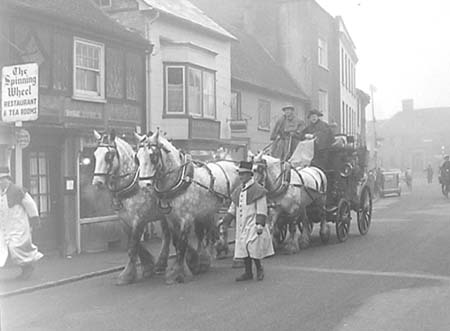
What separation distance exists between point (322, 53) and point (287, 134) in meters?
23.6

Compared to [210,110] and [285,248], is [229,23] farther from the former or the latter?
[285,248]

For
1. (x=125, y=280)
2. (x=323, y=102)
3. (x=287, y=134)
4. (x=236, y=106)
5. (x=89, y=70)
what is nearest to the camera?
(x=125, y=280)

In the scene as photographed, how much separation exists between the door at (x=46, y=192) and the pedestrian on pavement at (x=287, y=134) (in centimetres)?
477

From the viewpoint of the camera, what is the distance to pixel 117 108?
645 inches

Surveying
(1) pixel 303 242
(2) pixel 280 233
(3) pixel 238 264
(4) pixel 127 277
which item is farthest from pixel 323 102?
(4) pixel 127 277

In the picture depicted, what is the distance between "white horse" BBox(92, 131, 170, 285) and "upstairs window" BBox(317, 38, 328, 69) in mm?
26628

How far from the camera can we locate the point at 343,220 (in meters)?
14.7

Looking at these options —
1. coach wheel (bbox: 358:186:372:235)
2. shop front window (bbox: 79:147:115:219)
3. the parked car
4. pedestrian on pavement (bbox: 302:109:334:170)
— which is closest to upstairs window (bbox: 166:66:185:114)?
shop front window (bbox: 79:147:115:219)

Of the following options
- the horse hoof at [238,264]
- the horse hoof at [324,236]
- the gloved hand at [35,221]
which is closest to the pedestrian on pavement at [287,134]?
the horse hoof at [324,236]

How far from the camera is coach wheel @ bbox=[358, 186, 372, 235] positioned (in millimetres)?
15945

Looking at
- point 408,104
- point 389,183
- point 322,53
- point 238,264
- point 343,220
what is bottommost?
point 238,264

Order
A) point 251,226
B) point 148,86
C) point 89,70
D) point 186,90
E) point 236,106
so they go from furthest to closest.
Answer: point 236,106
point 186,90
point 148,86
point 89,70
point 251,226

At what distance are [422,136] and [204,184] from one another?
7820cm

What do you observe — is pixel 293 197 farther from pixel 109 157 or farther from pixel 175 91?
pixel 175 91
